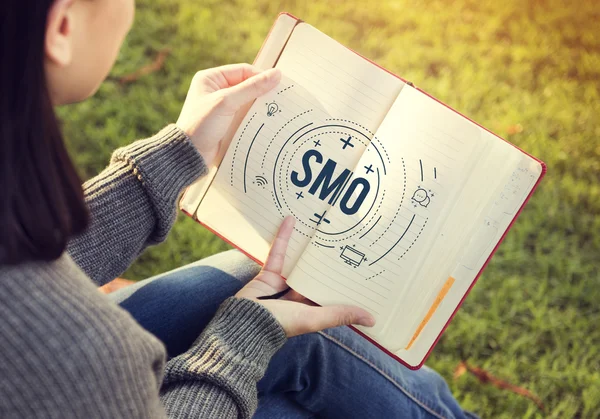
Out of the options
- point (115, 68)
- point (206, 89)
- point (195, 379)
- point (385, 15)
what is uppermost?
point (385, 15)

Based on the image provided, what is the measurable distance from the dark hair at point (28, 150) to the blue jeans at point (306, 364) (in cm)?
34

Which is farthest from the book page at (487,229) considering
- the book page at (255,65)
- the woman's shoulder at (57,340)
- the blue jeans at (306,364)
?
the woman's shoulder at (57,340)

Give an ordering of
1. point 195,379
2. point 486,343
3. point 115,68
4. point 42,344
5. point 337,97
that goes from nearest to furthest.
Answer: point 42,344 → point 195,379 → point 337,97 → point 486,343 → point 115,68

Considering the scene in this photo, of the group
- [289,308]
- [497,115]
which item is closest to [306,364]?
[289,308]

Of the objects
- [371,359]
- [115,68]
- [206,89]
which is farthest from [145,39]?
[371,359]

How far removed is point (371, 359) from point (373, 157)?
320mm

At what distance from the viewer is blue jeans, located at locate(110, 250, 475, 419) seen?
883mm

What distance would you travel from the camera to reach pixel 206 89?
91cm

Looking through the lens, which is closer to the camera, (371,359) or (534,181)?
(534,181)

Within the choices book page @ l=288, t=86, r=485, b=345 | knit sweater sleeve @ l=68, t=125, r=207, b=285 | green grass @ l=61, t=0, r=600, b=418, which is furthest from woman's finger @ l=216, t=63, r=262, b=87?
green grass @ l=61, t=0, r=600, b=418

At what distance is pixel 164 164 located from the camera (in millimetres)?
846

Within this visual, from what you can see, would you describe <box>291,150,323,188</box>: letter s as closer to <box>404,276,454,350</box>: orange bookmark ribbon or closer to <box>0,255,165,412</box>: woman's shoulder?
<box>404,276,454,350</box>: orange bookmark ribbon

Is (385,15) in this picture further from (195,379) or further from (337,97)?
(195,379)

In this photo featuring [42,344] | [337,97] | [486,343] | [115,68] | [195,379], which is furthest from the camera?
[115,68]
